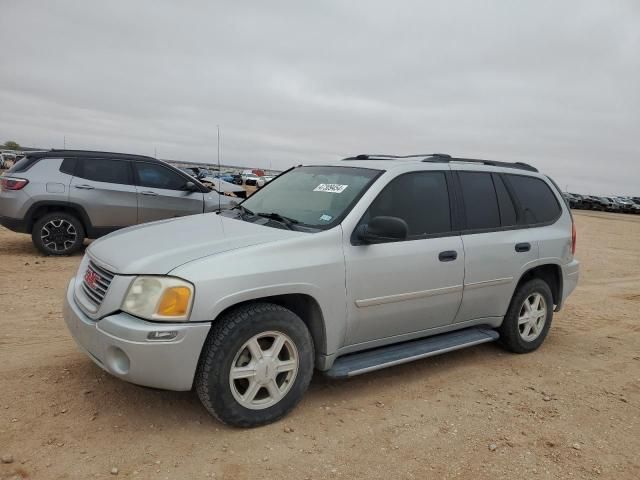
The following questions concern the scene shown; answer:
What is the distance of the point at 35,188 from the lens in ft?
26.6

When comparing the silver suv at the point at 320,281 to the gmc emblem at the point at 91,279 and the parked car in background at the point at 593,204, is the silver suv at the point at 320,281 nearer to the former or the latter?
the gmc emblem at the point at 91,279

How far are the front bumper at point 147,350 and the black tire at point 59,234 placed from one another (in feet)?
19.7

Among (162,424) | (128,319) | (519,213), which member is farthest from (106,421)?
(519,213)

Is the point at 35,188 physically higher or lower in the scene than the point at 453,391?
higher

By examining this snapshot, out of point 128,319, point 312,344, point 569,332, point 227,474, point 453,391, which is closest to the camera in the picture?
point 227,474

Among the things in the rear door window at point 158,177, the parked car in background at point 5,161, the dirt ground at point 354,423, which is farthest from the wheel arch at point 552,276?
the parked car in background at point 5,161

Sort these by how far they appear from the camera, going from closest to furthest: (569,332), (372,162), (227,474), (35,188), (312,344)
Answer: (227,474), (312,344), (372,162), (569,332), (35,188)

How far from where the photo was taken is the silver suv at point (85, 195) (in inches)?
320

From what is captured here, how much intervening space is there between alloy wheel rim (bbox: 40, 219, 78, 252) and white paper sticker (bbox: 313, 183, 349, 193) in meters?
5.87

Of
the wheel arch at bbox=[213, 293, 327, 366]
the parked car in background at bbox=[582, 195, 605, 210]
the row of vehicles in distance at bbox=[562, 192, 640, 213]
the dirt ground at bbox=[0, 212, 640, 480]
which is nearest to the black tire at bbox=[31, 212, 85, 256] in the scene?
the dirt ground at bbox=[0, 212, 640, 480]

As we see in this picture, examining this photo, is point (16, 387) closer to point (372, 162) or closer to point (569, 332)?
point (372, 162)

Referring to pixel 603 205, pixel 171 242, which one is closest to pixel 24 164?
pixel 171 242

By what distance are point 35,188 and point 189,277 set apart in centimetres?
644

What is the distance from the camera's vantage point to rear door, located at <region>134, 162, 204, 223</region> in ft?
29.4
